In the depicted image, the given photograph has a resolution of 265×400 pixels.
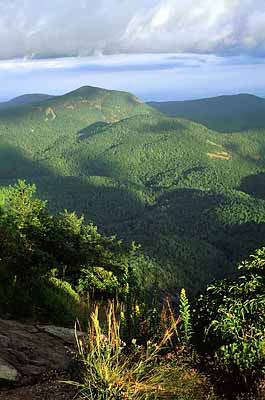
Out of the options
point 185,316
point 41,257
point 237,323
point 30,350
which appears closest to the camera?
point 237,323

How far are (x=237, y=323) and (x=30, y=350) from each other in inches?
163

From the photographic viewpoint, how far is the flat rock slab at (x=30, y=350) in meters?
6.66

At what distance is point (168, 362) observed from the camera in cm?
632

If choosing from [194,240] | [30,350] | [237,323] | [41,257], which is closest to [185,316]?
[237,323]

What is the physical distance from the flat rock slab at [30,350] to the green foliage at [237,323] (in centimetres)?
247

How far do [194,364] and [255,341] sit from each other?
48.6 inches

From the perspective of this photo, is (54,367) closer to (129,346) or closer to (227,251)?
(129,346)

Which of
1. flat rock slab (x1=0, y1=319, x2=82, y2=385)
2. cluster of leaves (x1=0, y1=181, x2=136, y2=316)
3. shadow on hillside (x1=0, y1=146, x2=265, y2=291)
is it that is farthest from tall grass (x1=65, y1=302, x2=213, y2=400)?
shadow on hillside (x1=0, y1=146, x2=265, y2=291)

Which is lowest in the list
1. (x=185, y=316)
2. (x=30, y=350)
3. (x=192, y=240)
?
(x=192, y=240)

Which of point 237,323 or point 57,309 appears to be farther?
point 57,309

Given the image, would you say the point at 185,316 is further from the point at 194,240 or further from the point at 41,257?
the point at 194,240

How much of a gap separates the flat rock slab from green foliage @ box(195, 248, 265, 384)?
2.47 m

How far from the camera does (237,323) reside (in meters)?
5.82

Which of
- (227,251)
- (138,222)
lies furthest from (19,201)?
(138,222)
